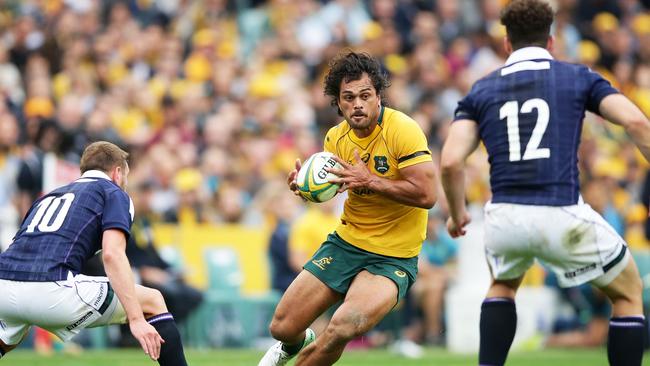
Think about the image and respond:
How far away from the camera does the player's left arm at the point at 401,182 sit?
7168 mm

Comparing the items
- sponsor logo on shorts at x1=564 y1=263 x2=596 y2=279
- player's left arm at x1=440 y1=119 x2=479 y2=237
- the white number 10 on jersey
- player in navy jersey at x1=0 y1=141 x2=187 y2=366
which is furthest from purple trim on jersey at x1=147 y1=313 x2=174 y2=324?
sponsor logo on shorts at x1=564 y1=263 x2=596 y2=279

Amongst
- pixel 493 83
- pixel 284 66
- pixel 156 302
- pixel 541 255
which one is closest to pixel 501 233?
pixel 541 255

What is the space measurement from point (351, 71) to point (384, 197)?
89 centimetres

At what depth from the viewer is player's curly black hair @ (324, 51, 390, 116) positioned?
7504 mm

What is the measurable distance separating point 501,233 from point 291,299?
167cm

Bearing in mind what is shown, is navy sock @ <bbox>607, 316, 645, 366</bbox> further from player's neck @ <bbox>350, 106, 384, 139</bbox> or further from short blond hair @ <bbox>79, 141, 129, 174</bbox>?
short blond hair @ <bbox>79, 141, 129, 174</bbox>

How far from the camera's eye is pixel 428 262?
14.4 meters

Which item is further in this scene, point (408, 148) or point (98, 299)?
point (408, 148)

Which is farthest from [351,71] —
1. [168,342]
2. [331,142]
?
[168,342]

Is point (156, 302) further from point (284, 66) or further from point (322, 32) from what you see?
point (322, 32)

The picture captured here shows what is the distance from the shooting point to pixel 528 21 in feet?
22.3

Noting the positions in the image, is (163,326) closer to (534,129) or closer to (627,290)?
(534,129)

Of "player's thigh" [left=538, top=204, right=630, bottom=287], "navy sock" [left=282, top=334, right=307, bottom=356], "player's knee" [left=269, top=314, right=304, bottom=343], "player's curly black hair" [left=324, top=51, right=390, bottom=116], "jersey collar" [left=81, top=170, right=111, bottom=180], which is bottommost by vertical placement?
"navy sock" [left=282, top=334, right=307, bottom=356]

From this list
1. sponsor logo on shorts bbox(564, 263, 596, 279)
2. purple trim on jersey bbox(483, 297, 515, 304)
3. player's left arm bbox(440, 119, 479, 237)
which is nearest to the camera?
sponsor logo on shorts bbox(564, 263, 596, 279)
